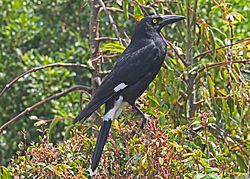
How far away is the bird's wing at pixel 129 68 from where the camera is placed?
329cm

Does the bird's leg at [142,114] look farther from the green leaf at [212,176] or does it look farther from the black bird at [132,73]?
the green leaf at [212,176]

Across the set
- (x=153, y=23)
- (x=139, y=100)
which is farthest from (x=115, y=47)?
(x=139, y=100)

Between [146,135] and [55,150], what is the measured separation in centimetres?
38

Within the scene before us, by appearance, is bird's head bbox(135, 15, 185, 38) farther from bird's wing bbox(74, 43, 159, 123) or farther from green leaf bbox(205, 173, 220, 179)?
green leaf bbox(205, 173, 220, 179)

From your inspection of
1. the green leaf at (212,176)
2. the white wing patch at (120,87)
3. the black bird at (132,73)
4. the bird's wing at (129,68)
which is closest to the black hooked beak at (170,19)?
the black bird at (132,73)

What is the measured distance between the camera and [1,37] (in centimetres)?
586

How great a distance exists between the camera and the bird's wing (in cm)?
329

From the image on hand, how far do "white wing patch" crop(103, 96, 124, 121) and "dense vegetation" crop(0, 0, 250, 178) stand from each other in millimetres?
83

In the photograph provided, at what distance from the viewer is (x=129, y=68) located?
333 cm

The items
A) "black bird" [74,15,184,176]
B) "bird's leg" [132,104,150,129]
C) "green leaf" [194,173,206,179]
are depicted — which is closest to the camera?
"green leaf" [194,173,206,179]

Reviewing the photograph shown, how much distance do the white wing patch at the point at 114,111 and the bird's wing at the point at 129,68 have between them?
0.20 ft

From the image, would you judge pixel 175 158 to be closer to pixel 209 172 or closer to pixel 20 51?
pixel 209 172

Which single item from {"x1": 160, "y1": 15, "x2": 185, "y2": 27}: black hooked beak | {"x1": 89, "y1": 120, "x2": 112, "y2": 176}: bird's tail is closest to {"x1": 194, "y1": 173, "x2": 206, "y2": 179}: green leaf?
{"x1": 89, "y1": 120, "x2": 112, "y2": 176}: bird's tail

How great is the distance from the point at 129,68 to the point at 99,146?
57 cm
